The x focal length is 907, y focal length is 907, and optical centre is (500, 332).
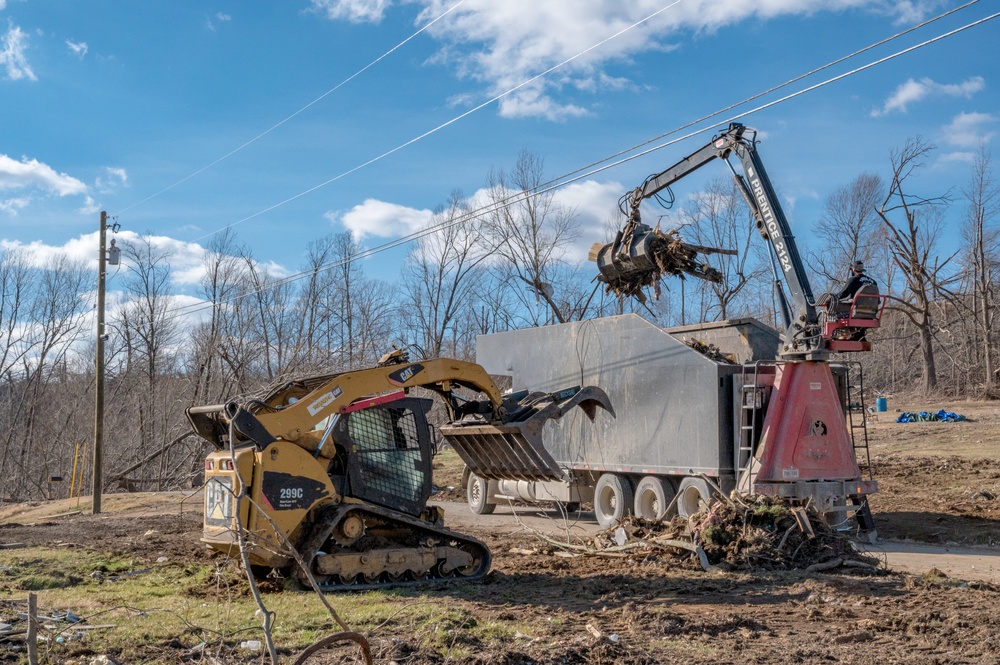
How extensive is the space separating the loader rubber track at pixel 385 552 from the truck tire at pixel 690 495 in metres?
4.25

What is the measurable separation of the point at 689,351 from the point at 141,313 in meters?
34.5

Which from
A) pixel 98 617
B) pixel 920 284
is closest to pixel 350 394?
pixel 98 617

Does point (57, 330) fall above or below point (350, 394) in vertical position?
above

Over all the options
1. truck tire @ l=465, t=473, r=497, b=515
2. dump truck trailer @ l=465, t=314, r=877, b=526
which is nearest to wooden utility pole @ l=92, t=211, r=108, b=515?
truck tire @ l=465, t=473, r=497, b=515

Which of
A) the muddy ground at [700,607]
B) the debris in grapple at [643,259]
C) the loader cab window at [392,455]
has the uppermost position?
the debris in grapple at [643,259]

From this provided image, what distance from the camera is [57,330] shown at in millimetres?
44812

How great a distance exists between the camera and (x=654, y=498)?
14922mm

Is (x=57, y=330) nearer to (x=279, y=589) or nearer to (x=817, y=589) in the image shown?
(x=279, y=589)

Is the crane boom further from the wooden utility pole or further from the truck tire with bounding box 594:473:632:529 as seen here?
the wooden utility pole

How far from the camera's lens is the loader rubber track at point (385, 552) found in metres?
9.47

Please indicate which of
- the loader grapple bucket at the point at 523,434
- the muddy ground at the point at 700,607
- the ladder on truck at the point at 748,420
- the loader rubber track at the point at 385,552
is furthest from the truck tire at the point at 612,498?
the loader rubber track at the point at 385,552

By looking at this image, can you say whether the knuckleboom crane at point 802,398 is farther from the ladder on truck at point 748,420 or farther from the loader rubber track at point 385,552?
the loader rubber track at point 385,552

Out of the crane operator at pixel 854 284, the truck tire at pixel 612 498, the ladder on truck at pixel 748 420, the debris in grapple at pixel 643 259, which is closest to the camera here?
the crane operator at pixel 854 284

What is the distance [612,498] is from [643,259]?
4.39 m
